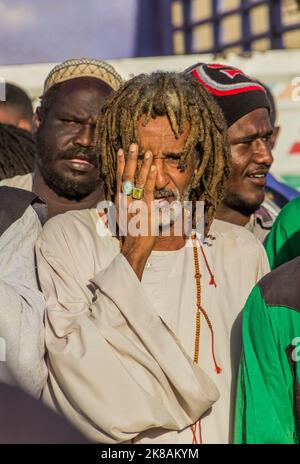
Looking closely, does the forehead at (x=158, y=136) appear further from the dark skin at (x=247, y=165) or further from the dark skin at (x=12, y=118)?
the dark skin at (x=12, y=118)

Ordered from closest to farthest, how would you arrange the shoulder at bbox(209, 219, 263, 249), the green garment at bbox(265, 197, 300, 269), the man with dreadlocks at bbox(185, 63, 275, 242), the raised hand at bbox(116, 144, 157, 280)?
the raised hand at bbox(116, 144, 157, 280)
the shoulder at bbox(209, 219, 263, 249)
the green garment at bbox(265, 197, 300, 269)
the man with dreadlocks at bbox(185, 63, 275, 242)

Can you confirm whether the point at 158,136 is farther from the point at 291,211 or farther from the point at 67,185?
the point at 67,185

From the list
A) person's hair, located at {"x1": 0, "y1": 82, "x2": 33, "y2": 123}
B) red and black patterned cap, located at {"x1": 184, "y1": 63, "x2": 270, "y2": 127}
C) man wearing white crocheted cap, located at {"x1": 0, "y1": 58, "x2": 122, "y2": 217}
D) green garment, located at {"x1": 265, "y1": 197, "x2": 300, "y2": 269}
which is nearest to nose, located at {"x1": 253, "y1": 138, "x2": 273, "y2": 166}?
red and black patterned cap, located at {"x1": 184, "y1": 63, "x2": 270, "y2": 127}

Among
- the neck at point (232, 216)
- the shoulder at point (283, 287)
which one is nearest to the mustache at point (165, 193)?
the shoulder at point (283, 287)

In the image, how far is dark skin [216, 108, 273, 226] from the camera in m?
4.28

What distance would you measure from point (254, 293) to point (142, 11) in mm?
10372

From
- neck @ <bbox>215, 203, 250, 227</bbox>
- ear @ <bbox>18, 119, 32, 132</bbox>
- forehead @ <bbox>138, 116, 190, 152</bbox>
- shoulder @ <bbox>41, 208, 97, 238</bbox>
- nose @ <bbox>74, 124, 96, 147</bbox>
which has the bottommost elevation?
neck @ <bbox>215, 203, 250, 227</bbox>

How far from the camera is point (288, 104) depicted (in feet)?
22.3

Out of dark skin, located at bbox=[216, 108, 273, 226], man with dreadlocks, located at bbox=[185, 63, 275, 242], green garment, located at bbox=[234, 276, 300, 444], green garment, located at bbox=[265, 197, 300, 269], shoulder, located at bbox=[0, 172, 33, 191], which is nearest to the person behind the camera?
green garment, located at bbox=[234, 276, 300, 444]

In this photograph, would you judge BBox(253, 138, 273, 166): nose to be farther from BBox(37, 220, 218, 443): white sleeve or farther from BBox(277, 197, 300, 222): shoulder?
BBox(37, 220, 218, 443): white sleeve

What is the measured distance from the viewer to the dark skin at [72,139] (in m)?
4.11

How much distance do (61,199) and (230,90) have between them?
0.87 m

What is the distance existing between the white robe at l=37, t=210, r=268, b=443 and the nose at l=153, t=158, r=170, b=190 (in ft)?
0.71
